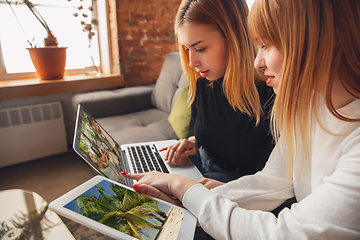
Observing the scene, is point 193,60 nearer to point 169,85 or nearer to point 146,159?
point 146,159

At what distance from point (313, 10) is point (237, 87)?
496 mm

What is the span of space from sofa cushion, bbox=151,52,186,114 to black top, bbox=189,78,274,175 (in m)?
0.86

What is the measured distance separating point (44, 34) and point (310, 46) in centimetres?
231

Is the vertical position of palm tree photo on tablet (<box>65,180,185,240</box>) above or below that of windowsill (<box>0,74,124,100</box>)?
below

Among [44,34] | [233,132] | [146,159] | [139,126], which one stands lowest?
[139,126]

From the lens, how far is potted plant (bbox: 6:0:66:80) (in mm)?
1871

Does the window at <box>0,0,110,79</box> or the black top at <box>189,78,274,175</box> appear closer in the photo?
the black top at <box>189,78,274,175</box>

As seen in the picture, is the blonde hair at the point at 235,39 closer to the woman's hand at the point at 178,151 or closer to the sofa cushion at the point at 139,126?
the woman's hand at the point at 178,151

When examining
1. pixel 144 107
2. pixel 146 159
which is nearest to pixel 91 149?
pixel 146 159

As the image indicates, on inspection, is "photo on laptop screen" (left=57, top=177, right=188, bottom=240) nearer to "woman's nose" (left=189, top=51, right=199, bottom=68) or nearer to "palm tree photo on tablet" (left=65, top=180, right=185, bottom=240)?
"palm tree photo on tablet" (left=65, top=180, right=185, bottom=240)

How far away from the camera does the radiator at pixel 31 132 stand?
72.4 inches

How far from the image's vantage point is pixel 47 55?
6.23 ft

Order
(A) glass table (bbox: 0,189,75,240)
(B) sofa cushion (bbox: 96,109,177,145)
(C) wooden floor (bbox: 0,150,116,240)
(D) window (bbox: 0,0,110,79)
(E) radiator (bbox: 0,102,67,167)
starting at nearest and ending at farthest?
(A) glass table (bbox: 0,189,75,240), (B) sofa cushion (bbox: 96,109,177,145), (C) wooden floor (bbox: 0,150,116,240), (E) radiator (bbox: 0,102,67,167), (D) window (bbox: 0,0,110,79)

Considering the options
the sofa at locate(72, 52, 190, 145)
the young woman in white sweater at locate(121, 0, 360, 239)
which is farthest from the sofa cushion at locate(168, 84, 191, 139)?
the young woman in white sweater at locate(121, 0, 360, 239)
